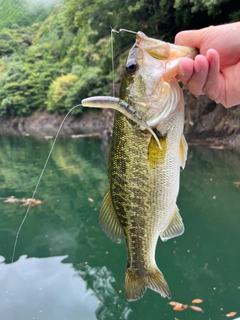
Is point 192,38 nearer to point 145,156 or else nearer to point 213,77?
point 213,77

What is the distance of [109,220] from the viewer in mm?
1700

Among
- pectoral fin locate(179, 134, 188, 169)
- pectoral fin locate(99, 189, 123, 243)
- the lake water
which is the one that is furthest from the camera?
the lake water

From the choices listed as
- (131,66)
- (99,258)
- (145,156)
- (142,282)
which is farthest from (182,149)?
(99,258)

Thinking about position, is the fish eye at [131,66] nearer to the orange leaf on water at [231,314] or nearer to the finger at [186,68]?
the finger at [186,68]

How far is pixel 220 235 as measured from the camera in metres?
5.80

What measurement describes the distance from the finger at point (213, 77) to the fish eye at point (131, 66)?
0.90ft

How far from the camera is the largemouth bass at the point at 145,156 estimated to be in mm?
1372

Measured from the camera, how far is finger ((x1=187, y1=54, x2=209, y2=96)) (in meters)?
1.34

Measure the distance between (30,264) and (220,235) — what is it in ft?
10.0

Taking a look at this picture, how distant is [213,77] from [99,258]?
454cm

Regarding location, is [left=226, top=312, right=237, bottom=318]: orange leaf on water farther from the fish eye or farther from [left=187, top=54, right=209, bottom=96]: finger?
the fish eye

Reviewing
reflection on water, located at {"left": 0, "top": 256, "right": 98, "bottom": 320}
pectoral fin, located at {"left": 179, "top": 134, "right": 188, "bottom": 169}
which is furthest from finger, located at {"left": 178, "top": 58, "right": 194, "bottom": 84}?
reflection on water, located at {"left": 0, "top": 256, "right": 98, "bottom": 320}

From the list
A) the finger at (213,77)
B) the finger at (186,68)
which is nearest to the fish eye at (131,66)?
the finger at (186,68)

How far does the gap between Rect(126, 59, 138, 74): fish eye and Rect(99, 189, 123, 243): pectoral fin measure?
59 centimetres
